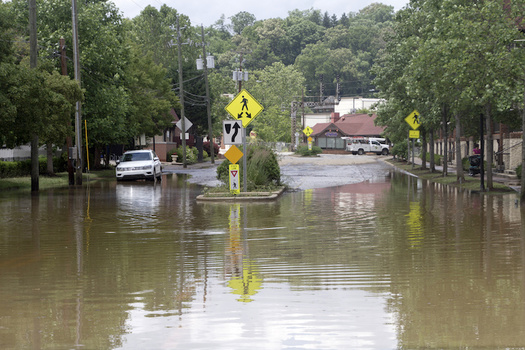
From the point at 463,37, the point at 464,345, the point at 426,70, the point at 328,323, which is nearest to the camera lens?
the point at 464,345

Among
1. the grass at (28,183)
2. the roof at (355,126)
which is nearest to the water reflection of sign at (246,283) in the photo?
the grass at (28,183)

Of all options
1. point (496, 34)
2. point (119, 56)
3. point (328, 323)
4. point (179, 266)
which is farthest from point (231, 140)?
point (119, 56)

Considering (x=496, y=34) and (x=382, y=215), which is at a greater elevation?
(x=496, y=34)

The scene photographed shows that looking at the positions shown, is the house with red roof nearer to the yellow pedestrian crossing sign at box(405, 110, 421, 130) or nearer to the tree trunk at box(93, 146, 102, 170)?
the tree trunk at box(93, 146, 102, 170)

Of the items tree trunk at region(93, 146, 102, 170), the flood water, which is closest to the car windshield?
tree trunk at region(93, 146, 102, 170)

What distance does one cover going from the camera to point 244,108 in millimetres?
25578

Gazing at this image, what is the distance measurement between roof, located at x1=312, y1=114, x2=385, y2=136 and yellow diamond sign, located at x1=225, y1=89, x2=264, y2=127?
97807mm

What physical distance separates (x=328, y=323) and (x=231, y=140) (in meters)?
17.6

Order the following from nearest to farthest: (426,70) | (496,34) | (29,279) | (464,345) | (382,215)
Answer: (464,345) → (29,279) → (382,215) → (496,34) → (426,70)

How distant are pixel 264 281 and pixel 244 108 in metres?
16.3

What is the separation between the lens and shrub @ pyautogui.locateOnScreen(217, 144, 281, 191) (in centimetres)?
2753

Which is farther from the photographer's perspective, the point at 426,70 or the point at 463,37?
the point at 426,70

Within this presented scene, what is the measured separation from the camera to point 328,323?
726 centimetres

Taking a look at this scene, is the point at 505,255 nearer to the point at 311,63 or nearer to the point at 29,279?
the point at 29,279
